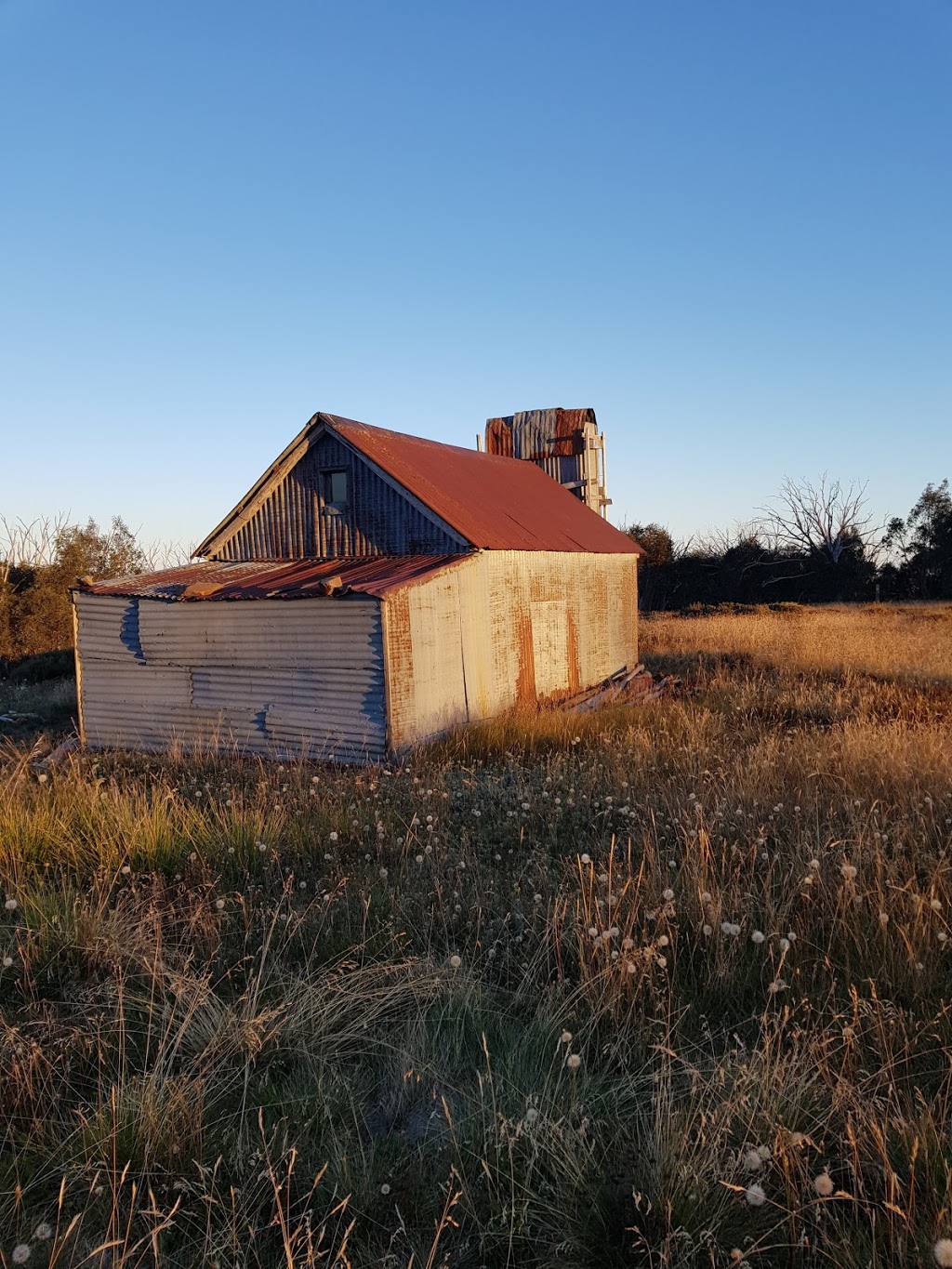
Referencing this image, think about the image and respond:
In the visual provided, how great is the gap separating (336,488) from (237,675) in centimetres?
368

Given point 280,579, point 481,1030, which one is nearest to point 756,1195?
point 481,1030

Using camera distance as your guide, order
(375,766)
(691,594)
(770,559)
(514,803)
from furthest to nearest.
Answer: (770,559) < (691,594) < (375,766) < (514,803)

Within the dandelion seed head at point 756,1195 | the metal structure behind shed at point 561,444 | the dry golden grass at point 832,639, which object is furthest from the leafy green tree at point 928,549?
the dandelion seed head at point 756,1195

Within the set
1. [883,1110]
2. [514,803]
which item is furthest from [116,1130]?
[514,803]

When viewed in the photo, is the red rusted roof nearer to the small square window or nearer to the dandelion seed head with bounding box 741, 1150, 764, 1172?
the small square window

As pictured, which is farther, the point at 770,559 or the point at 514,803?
the point at 770,559

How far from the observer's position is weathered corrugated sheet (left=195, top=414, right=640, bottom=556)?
12375 mm

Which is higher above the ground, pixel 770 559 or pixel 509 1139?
pixel 770 559

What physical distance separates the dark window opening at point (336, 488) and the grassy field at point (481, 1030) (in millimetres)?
7331

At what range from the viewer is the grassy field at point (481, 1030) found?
229cm

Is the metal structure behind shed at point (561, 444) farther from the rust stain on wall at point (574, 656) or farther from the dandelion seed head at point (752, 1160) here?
the dandelion seed head at point (752, 1160)

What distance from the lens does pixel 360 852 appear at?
5.56m

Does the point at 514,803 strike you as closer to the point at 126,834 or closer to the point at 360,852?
the point at 360,852

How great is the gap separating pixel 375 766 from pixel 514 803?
2.70 m
